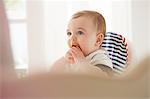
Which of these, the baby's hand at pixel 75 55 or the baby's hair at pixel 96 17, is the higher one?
the baby's hair at pixel 96 17

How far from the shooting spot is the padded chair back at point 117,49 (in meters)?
0.53

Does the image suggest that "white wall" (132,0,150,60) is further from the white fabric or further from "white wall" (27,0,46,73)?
"white wall" (27,0,46,73)

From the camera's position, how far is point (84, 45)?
1.71 ft

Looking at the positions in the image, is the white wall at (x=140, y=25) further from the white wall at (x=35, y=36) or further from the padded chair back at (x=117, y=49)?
the white wall at (x=35, y=36)

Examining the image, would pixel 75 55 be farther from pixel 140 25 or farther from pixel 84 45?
pixel 140 25

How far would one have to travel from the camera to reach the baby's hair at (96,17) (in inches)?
20.3

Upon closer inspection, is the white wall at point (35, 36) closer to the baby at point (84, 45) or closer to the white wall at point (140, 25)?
the baby at point (84, 45)

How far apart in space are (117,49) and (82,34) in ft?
0.25

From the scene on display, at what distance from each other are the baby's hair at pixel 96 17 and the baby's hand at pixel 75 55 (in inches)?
2.1

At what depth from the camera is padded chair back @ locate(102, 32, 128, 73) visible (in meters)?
0.53

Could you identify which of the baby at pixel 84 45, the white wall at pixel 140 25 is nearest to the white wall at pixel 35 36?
the baby at pixel 84 45

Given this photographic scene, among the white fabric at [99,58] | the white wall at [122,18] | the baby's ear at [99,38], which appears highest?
the white wall at [122,18]

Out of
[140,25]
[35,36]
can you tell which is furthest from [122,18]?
[35,36]

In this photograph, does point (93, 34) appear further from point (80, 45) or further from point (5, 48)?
point (5, 48)
